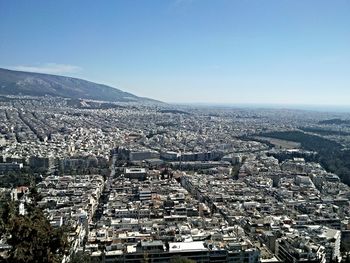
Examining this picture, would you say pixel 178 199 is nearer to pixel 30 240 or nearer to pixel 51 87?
pixel 30 240

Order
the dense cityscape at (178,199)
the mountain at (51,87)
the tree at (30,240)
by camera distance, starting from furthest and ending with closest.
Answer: the mountain at (51,87) < the dense cityscape at (178,199) < the tree at (30,240)

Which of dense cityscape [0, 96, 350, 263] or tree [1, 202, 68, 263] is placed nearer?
tree [1, 202, 68, 263]

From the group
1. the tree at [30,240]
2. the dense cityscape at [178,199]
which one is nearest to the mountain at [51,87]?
the dense cityscape at [178,199]

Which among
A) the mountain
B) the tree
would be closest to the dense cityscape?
the tree

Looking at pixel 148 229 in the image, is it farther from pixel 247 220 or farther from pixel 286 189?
pixel 286 189

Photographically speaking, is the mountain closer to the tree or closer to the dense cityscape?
the dense cityscape

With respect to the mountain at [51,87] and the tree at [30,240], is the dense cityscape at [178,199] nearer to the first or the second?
the tree at [30,240]

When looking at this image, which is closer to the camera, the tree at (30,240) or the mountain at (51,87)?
the tree at (30,240)

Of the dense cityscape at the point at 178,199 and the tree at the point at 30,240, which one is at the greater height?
the tree at the point at 30,240

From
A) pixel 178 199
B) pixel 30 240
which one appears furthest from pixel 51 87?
pixel 30 240
